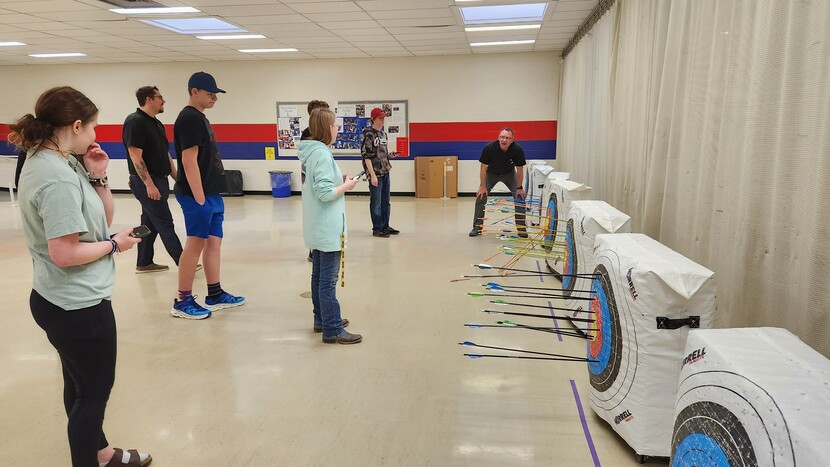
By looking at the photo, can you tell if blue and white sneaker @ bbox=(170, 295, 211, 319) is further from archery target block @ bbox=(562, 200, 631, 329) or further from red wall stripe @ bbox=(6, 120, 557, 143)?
red wall stripe @ bbox=(6, 120, 557, 143)

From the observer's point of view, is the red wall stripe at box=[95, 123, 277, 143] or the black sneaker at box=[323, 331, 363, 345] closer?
the black sneaker at box=[323, 331, 363, 345]

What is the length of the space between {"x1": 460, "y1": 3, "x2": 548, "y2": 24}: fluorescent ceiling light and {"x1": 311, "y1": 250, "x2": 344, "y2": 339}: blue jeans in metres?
4.95

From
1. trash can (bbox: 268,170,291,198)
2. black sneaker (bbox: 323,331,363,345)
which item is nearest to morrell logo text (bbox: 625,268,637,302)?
black sneaker (bbox: 323,331,363,345)

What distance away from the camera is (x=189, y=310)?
3.65 m

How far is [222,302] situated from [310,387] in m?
1.60

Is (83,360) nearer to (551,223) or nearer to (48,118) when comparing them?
(48,118)

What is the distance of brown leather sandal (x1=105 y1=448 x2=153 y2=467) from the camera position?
196 centimetres

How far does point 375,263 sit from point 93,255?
364 centimetres

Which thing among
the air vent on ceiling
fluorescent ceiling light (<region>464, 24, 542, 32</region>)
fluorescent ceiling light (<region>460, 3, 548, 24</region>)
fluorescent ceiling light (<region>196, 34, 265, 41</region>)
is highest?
fluorescent ceiling light (<region>460, 3, 548, 24</region>)

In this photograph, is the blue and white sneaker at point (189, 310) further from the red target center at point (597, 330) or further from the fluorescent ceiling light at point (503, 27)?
the fluorescent ceiling light at point (503, 27)

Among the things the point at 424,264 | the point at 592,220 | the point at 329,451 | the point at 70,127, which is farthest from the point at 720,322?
the point at 424,264

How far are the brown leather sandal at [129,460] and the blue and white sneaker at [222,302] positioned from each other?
1.88 metres

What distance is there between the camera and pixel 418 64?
10.2 meters

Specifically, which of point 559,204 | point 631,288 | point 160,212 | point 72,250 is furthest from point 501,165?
point 72,250
